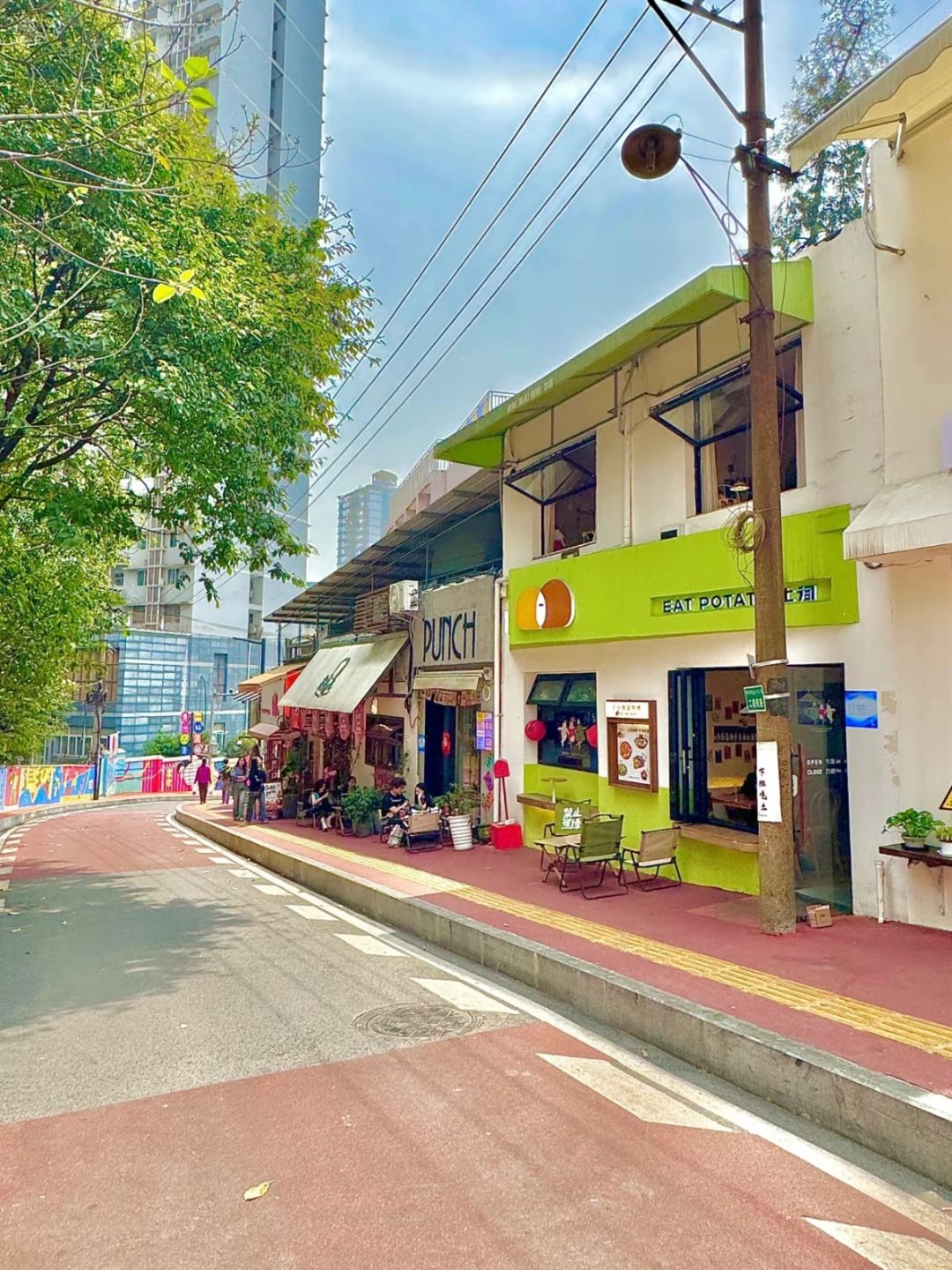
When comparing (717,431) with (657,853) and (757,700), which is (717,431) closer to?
(757,700)

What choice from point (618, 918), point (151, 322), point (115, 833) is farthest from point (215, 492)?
point (115, 833)

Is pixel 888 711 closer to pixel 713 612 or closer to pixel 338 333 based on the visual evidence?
pixel 713 612

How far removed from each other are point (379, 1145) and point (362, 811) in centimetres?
1211

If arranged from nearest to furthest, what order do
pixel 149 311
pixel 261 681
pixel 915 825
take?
pixel 915 825
pixel 149 311
pixel 261 681

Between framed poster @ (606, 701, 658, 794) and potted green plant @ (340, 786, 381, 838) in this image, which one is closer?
framed poster @ (606, 701, 658, 794)

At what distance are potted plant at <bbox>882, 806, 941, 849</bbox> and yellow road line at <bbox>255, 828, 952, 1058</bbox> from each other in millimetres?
1959

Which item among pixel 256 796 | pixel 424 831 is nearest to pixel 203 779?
pixel 256 796

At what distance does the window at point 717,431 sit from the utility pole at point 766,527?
211cm

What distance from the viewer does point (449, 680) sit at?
14602 millimetres

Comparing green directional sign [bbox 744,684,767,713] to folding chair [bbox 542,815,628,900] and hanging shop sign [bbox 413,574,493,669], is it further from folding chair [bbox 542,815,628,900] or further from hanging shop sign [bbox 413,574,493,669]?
hanging shop sign [bbox 413,574,493,669]

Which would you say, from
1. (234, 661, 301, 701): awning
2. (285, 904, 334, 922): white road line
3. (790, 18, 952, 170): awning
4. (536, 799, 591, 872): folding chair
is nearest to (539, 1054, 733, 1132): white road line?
(536, 799, 591, 872): folding chair

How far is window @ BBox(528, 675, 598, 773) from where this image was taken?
11906 millimetres

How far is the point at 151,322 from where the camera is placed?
8.67 m

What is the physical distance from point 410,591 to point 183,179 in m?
8.53
